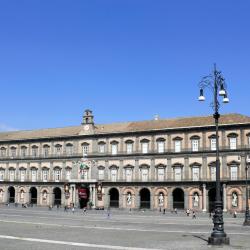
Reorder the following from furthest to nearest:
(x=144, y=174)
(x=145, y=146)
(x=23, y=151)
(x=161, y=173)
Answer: (x=23, y=151)
(x=145, y=146)
(x=144, y=174)
(x=161, y=173)

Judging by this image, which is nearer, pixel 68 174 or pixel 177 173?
pixel 177 173

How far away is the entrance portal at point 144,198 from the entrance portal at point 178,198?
14.1 ft

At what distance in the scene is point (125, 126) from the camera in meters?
76.5

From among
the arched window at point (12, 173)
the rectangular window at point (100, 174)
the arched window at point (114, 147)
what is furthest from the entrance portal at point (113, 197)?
the arched window at point (12, 173)

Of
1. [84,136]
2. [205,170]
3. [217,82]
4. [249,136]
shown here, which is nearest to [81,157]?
[84,136]

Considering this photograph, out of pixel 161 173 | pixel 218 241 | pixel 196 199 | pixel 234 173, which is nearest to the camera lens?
pixel 218 241

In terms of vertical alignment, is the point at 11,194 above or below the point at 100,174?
below

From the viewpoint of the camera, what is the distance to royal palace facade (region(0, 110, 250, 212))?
6512cm

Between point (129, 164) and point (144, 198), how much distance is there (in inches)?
220

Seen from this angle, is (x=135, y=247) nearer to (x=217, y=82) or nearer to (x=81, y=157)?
(x=217, y=82)

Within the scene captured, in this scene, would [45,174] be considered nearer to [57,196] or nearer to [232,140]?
[57,196]

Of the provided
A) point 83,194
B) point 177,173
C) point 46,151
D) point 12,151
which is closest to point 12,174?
point 12,151

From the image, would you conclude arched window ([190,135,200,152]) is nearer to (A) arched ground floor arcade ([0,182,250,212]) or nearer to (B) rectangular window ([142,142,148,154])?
(A) arched ground floor arcade ([0,182,250,212])

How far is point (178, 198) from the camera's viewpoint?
227ft
